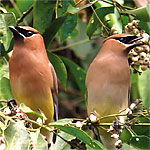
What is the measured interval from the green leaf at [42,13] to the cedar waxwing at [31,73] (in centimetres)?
6

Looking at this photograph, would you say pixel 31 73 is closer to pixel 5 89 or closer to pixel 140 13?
pixel 5 89

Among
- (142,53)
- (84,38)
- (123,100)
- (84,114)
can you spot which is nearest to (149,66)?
(142,53)

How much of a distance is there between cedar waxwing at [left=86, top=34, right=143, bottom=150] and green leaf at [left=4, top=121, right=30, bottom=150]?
887 mm

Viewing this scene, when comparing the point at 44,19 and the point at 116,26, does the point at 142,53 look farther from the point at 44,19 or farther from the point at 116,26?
the point at 44,19

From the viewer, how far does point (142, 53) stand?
2330mm

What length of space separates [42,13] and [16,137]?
109cm

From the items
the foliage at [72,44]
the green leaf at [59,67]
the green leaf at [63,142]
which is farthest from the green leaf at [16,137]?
the green leaf at [59,67]

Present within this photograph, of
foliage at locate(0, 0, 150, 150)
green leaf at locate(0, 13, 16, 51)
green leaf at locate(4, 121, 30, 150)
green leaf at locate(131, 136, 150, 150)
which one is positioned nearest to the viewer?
green leaf at locate(4, 121, 30, 150)

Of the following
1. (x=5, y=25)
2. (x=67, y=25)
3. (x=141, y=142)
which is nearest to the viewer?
(x=141, y=142)

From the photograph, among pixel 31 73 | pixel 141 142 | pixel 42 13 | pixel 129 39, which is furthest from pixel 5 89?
pixel 141 142

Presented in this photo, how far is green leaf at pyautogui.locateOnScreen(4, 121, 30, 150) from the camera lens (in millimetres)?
1579

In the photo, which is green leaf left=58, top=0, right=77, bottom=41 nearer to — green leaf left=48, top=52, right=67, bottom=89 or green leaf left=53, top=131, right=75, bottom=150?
green leaf left=48, top=52, right=67, bottom=89

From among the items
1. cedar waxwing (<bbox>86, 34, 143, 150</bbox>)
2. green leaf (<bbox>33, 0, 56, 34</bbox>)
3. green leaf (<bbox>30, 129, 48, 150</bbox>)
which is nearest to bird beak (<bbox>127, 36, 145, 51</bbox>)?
cedar waxwing (<bbox>86, 34, 143, 150</bbox>)

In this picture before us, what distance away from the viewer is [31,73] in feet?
8.18
